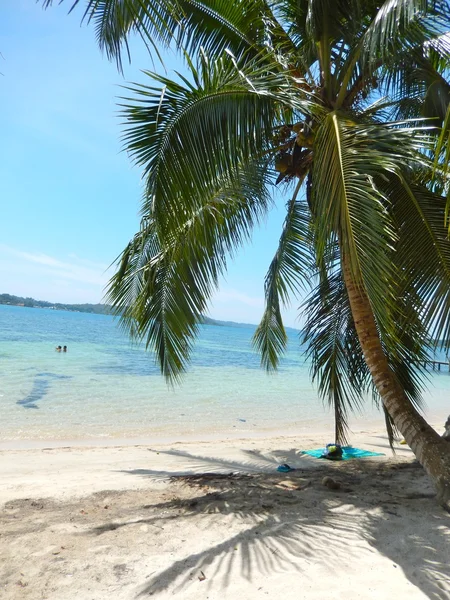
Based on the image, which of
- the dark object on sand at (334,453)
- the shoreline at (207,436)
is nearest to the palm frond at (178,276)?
the dark object on sand at (334,453)

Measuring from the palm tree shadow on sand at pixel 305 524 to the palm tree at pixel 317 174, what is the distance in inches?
27.4

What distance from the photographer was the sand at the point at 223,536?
2920mm

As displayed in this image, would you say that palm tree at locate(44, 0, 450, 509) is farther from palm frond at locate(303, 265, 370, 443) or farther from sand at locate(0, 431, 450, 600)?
sand at locate(0, 431, 450, 600)

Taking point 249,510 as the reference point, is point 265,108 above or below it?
above

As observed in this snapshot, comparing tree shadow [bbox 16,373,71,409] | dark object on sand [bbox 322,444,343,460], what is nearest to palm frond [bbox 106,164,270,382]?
dark object on sand [bbox 322,444,343,460]

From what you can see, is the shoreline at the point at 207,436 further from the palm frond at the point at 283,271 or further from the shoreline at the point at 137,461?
the palm frond at the point at 283,271

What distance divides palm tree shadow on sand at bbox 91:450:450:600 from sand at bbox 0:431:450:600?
0.03 feet

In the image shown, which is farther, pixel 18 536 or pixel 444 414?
pixel 444 414

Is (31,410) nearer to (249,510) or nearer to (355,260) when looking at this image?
(249,510)

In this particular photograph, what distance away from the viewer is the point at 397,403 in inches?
174

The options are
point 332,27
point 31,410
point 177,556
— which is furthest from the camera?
point 31,410

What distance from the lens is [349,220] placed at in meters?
3.41

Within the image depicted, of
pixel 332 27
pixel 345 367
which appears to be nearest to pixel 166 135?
pixel 332 27

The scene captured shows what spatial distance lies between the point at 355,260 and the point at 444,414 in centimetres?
1500
